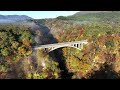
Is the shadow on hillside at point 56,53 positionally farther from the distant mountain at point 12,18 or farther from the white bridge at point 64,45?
the distant mountain at point 12,18

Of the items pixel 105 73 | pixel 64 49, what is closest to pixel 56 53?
pixel 64 49

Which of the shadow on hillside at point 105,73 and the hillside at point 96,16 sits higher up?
the hillside at point 96,16

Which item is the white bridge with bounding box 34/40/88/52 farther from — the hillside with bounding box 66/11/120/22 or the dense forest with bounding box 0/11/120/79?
the hillside with bounding box 66/11/120/22

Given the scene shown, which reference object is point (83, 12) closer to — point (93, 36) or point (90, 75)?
point (93, 36)

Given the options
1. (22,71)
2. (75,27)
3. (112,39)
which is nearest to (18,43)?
(22,71)

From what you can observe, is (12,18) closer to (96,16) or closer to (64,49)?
(64,49)

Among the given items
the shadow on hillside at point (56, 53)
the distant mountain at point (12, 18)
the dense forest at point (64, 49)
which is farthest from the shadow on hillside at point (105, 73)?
the distant mountain at point (12, 18)

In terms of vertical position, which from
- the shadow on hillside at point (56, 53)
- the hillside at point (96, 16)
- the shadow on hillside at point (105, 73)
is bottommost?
the shadow on hillside at point (105, 73)

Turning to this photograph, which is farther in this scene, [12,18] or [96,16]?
[96,16]
